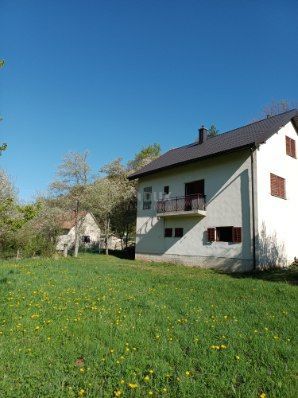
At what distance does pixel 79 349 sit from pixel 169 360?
1.38m

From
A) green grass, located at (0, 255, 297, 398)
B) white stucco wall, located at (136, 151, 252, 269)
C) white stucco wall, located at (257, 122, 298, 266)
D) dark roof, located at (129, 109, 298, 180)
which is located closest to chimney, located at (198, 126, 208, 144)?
dark roof, located at (129, 109, 298, 180)

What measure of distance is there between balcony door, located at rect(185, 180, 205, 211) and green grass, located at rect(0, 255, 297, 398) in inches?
473

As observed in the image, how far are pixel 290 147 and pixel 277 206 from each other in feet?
16.5

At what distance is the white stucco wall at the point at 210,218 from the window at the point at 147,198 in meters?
0.55

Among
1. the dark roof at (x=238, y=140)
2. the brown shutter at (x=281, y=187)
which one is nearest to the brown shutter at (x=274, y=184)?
the brown shutter at (x=281, y=187)

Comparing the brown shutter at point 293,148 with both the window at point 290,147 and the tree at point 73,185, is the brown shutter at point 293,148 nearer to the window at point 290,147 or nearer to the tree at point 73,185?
the window at point 290,147

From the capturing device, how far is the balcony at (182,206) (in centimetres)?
2017

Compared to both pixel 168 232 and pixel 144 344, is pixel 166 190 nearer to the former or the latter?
pixel 168 232

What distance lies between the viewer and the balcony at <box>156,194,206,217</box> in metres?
20.2

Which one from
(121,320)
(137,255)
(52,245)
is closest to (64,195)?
(52,245)

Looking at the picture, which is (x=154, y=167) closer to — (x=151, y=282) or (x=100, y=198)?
(x=100, y=198)

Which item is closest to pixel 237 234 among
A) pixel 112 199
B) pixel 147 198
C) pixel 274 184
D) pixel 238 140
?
pixel 274 184

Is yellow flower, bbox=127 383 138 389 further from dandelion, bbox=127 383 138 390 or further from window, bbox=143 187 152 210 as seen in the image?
window, bbox=143 187 152 210

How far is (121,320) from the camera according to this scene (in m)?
6.23
